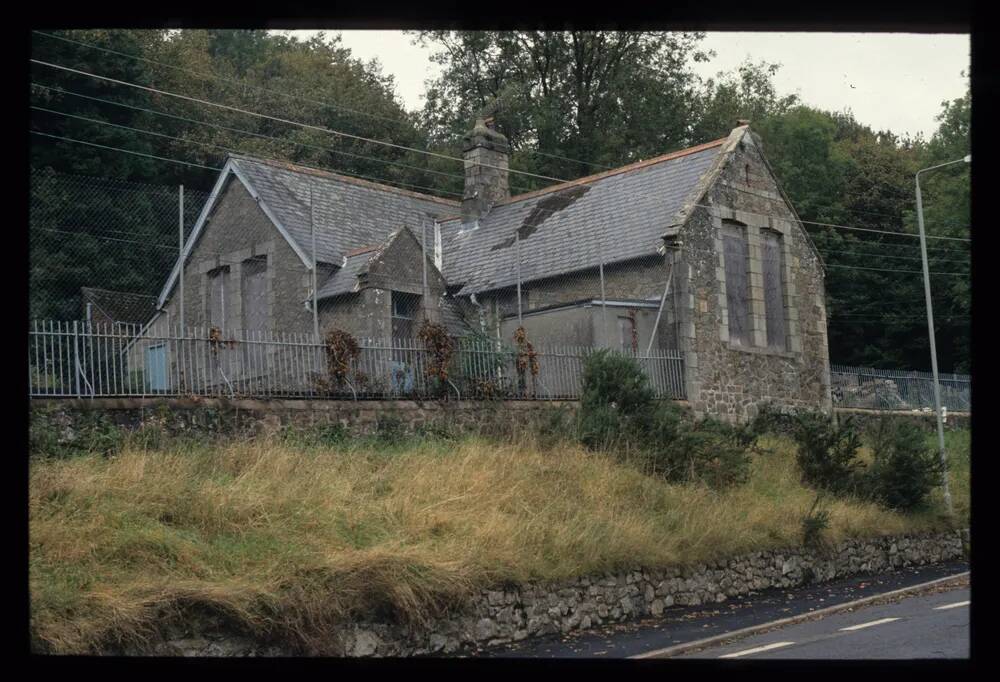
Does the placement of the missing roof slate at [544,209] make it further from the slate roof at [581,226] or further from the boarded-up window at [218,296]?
the boarded-up window at [218,296]

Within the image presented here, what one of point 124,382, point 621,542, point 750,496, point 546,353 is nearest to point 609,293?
point 546,353

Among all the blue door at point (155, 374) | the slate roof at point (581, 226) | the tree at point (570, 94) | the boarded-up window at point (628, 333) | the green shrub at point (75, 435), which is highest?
the tree at point (570, 94)

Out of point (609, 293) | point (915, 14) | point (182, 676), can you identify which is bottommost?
point (182, 676)

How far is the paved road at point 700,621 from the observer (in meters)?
13.3

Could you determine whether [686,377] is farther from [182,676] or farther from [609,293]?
[182,676]

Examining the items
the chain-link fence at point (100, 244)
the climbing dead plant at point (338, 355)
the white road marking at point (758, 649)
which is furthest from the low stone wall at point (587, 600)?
the chain-link fence at point (100, 244)

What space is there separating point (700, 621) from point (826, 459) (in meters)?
7.91

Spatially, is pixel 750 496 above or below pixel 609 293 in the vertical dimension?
below

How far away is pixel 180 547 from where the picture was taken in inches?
470

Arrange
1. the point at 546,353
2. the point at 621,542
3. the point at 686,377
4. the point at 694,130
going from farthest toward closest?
1. the point at 694,130
2. the point at 686,377
3. the point at 546,353
4. the point at 621,542

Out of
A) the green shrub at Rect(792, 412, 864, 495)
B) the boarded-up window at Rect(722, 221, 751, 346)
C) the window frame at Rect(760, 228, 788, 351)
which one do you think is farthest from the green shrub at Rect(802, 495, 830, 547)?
the window frame at Rect(760, 228, 788, 351)

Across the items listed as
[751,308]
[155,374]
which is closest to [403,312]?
[155,374]

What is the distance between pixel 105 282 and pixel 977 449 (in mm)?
34572

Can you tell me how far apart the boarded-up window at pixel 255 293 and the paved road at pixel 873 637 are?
50.3ft
